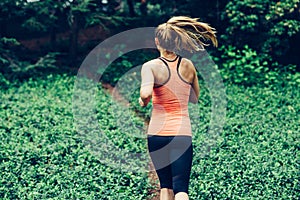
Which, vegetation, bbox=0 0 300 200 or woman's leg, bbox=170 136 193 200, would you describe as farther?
vegetation, bbox=0 0 300 200

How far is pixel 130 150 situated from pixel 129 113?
2.14 metres

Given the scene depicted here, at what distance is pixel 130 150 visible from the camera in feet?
24.0

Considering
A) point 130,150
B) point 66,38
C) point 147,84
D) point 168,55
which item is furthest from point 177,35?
point 66,38

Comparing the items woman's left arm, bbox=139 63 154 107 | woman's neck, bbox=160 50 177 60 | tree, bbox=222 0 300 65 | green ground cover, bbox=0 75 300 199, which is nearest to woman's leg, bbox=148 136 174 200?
woman's left arm, bbox=139 63 154 107

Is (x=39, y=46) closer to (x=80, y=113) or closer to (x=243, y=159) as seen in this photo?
(x=80, y=113)

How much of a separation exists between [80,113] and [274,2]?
5.67 meters

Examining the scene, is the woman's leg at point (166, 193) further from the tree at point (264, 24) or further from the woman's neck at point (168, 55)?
the tree at point (264, 24)

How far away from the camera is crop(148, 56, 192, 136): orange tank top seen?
152 inches

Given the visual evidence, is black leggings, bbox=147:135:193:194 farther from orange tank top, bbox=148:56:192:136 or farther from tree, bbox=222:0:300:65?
→ tree, bbox=222:0:300:65

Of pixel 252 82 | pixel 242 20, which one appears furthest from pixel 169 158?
pixel 242 20

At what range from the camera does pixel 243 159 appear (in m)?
6.74

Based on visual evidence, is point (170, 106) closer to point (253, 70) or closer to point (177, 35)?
point (177, 35)

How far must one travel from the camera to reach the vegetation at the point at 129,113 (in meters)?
6.08

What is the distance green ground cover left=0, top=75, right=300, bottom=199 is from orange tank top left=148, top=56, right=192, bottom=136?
2021 mm
